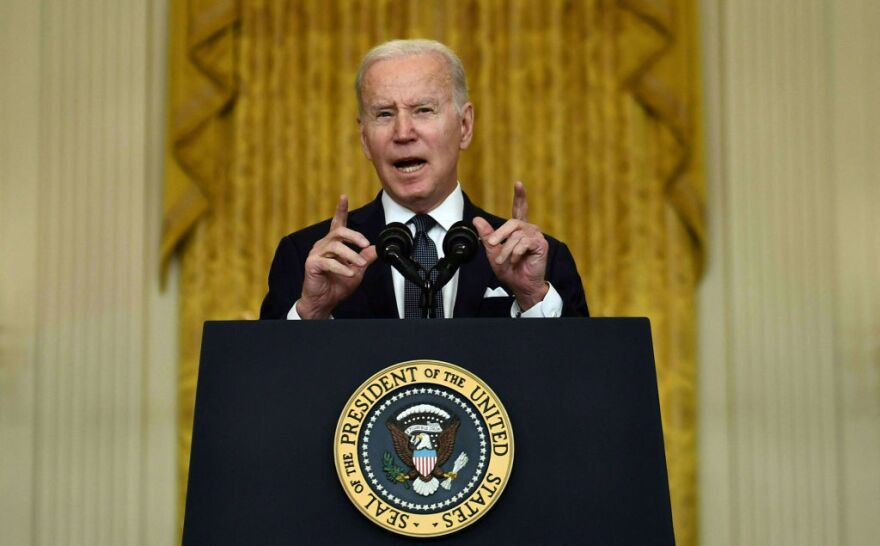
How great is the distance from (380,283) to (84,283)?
98.0 inches

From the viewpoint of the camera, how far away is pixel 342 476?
1714 mm

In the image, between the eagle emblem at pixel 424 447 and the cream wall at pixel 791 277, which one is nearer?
the eagle emblem at pixel 424 447

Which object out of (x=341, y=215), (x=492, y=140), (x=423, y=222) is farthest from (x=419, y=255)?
(x=492, y=140)

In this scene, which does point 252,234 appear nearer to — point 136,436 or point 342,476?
point 136,436

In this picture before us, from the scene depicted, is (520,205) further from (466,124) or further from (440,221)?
(466,124)

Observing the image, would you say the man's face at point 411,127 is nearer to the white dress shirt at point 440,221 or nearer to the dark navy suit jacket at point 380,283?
the white dress shirt at point 440,221

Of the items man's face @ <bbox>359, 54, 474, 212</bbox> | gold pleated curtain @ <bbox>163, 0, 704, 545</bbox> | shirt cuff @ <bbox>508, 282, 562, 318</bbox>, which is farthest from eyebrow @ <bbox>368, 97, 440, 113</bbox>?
gold pleated curtain @ <bbox>163, 0, 704, 545</bbox>

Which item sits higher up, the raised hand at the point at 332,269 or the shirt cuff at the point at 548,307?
the raised hand at the point at 332,269

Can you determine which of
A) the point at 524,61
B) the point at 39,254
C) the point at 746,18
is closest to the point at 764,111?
the point at 746,18

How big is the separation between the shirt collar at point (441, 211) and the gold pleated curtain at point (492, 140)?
2.03 metres

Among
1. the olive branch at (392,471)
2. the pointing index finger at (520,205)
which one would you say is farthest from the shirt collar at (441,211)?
the olive branch at (392,471)

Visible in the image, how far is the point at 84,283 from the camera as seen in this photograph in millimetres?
4676

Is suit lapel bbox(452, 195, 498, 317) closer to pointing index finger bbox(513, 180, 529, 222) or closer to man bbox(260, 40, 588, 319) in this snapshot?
man bbox(260, 40, 588, 319)

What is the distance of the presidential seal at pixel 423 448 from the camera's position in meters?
1.70
